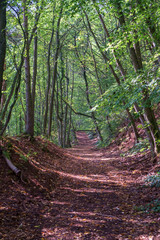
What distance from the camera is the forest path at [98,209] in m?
3.55

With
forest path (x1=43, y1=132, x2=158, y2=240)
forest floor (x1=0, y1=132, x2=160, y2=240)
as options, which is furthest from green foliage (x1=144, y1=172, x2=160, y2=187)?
forest path (x1=43, y1=132, x2=158, y2=240)

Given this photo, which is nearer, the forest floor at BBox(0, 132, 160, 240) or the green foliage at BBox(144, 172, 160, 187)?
the forest floor at BBox(0, 132, 160, 240)

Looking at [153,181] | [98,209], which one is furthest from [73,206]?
[153,181]

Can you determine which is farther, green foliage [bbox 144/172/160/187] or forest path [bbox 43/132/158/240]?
green foliage [bbox 144/172/160/187]

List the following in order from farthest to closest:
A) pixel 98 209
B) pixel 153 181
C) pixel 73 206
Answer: pixel 153 181
pixel 73 206
pixel 98 209

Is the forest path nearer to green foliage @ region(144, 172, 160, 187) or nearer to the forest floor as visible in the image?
→ the forest floor

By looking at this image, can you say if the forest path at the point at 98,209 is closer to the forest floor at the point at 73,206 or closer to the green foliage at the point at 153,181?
the forest floor at the point at 73,206

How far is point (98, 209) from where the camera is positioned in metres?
4.82

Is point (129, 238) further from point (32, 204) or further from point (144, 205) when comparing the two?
point (32, 204)

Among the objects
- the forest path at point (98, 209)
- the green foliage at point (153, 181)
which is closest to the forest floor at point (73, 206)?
the forest path at point (98, 209)

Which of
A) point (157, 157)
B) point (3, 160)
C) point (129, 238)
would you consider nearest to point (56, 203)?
point (3, 160)

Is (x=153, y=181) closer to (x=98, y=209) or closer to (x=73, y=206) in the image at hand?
(x=98, y=209)

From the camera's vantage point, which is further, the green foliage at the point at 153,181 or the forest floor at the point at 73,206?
the green foliage at the point at 153,181

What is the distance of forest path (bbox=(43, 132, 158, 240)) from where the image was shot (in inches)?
140
